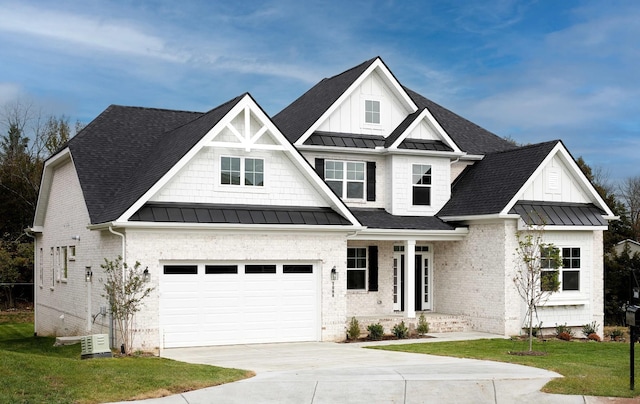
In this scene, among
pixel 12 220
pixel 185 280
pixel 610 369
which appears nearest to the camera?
pixel 610 369

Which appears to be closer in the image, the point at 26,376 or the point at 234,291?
the point at 26,376

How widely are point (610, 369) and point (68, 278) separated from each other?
56.7ft

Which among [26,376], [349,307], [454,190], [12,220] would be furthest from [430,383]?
[12,220]

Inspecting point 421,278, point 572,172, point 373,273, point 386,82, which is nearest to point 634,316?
point 572,172

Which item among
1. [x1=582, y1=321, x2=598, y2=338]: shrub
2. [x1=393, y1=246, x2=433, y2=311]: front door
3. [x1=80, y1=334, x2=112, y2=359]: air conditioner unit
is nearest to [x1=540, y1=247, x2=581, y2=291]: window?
[x1=582, y1=321, x2=598, y2=338]: shrub

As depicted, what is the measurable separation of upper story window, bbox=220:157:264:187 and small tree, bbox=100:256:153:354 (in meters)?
3.44

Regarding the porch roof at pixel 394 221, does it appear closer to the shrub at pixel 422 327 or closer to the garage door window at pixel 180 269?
the shrub at pixel 422 327

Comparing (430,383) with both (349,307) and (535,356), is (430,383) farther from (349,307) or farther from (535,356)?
(349,307)

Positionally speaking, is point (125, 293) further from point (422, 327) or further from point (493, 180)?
point (493, 180)

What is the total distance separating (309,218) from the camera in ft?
70.5

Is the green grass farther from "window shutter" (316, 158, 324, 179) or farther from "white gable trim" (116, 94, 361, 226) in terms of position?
"window shutter" (316, 158, 324, 179)

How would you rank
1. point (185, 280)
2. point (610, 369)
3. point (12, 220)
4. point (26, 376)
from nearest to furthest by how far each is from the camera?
point (26, 376) → point (610, 369) → point (185, 280) → point (12, 220)

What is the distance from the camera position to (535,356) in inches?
736

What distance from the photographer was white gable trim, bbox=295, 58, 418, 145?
25214 mm
